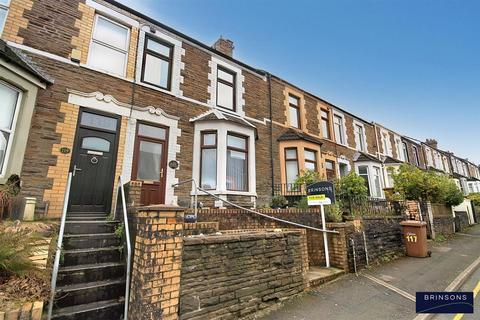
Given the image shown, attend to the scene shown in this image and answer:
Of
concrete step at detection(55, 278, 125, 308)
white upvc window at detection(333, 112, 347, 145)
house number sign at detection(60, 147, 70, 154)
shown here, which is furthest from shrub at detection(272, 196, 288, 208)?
white upvc window at detection(333, 112, 347, 145)

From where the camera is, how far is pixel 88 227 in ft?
15.0

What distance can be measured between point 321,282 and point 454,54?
20917 mm

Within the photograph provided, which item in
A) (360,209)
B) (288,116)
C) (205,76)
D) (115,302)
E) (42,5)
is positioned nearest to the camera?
(115,302)

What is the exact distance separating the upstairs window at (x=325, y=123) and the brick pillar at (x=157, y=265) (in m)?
12.8

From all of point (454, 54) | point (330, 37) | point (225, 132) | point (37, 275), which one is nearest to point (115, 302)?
point (37, 275)

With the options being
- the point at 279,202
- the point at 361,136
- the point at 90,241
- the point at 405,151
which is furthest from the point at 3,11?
the point at 405,151

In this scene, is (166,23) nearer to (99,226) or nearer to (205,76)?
(205,76)

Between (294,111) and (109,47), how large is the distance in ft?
30.2

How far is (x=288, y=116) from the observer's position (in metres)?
12.5

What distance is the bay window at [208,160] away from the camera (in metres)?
8.65

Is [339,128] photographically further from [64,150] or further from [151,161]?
[64,150]

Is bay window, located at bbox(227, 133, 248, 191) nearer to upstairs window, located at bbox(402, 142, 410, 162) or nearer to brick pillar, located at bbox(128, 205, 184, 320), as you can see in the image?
brick pillar, located at bbox(128, 205, 184, 320)

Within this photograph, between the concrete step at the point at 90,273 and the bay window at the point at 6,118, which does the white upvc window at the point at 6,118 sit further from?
the concrete step at the point at 90,273

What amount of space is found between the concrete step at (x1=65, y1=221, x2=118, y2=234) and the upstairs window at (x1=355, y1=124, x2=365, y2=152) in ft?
53.2
